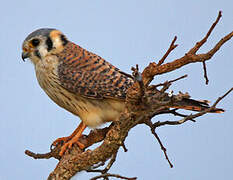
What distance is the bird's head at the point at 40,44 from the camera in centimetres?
329

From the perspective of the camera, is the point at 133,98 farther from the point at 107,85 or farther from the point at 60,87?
the point at 60,87

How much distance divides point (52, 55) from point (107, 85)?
60cm

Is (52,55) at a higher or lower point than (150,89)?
higher

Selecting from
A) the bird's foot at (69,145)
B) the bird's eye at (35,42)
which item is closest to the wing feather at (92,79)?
the bird's eye at (35,42)

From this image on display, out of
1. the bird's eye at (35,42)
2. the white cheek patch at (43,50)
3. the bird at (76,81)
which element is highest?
the bird's eye at (35,42)

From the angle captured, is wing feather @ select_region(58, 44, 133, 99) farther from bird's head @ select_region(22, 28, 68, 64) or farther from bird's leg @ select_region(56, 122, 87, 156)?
bird's leg @ select_region(56, 122, 87, 156)

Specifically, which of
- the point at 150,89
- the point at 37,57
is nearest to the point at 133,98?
the point at 150,89

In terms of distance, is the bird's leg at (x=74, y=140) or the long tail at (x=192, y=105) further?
the bird's leg at (x=74, y=140)

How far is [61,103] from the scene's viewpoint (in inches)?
132

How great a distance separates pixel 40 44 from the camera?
3.32 m

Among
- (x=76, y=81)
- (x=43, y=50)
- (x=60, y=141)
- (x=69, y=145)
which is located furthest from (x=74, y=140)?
(x=43, y=50)

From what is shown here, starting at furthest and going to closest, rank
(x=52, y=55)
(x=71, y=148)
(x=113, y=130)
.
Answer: (x=52, y=55) → (x=71, y=148) → (x=113, y=130)

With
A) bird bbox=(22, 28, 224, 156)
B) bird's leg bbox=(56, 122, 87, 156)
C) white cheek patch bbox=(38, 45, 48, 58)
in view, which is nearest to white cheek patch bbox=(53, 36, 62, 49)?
bird bbox=(22, 28, 224, 156)

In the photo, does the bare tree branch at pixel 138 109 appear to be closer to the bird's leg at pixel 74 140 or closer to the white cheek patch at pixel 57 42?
the bird's leg at pixel 74 140
